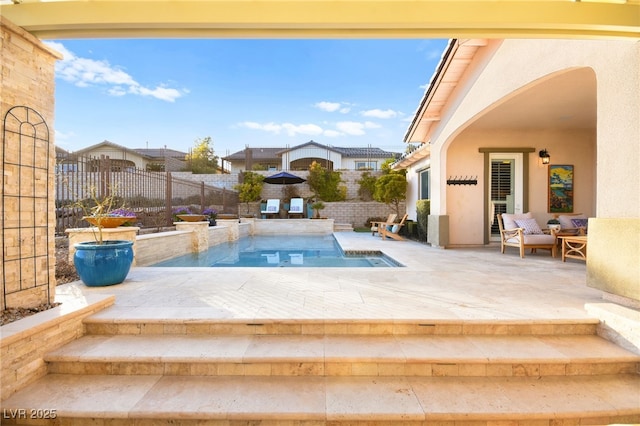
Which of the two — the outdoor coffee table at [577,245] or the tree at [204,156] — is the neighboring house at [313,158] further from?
the outdoor coffee table at [577,245]

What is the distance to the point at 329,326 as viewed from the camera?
262cm

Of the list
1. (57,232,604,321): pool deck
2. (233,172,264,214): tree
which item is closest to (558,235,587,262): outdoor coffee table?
(57,232,604,321): pool deck

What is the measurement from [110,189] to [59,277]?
2.63m

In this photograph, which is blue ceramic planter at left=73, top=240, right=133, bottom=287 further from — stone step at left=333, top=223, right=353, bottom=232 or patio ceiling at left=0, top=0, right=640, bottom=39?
stone step at left=333, top=223, right=353, bottom=232

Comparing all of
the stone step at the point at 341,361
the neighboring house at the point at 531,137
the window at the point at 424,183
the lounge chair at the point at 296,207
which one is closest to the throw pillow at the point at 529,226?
the neighboring house at the point at 531,137

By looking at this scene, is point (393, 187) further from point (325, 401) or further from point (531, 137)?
point (325, 401)

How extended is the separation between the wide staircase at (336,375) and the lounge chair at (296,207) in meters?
11.7

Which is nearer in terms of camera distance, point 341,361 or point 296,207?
point 341,361

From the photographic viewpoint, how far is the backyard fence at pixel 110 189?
224 inches

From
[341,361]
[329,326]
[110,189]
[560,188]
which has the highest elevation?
[560,188]

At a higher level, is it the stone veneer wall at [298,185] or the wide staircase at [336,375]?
the stone veneer wall at [298,185]

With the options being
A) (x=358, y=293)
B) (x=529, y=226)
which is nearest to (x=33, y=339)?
(x=358, y=293)

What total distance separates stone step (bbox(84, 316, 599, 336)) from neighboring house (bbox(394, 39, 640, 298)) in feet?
3.46

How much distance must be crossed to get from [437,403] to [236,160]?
25249 millimetres
